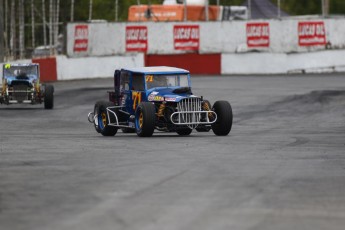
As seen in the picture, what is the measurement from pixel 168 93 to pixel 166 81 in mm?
539

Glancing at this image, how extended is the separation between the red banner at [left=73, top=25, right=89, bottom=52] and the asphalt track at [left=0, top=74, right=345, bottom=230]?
2759cm

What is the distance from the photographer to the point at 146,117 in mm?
22359

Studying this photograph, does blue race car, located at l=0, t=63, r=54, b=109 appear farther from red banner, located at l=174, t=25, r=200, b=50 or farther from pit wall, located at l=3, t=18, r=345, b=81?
red banner, located at l=174, t=25, r=200, b=50

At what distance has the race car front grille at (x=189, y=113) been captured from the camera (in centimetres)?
2280

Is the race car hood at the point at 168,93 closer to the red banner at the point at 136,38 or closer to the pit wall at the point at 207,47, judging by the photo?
the pit wall at the point at 207,47

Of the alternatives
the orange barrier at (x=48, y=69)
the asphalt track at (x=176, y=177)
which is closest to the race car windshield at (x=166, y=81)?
the asphalt track at (x=176, y=177)

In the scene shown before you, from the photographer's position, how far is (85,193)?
12.6 m

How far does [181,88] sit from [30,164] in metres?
7.41

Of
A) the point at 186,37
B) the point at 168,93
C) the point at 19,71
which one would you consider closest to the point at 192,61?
the point at 186,37

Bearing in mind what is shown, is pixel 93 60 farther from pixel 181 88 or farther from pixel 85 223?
pixel 85 223

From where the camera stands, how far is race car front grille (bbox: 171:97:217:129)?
74.8 ft

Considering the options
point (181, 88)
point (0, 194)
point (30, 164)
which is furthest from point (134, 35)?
point (0, 194)

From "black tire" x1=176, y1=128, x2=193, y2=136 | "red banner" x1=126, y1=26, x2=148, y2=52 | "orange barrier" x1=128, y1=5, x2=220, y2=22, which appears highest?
"orange barrier" x1=128, y1=5, x2=220, y2=22

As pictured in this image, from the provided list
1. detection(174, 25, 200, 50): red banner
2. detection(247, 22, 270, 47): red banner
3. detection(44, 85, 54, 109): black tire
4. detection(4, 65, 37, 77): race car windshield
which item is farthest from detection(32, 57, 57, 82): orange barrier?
detection(44, 85, 54, 109): black tire
